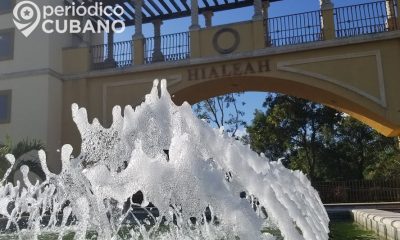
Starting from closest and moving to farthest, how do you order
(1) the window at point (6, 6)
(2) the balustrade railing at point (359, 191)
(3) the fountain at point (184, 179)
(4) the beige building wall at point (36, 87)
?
(3) the fountain at point (184, 179) < (4) the beige building wall at point (36, 87) < (1) the window at point (6, 6) < (2) the balustrade railing at point (359, 191)

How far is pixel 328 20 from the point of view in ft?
43.2

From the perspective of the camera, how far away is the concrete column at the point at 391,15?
41.9 feet

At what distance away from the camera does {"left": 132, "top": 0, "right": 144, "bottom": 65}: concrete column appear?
14.6 m

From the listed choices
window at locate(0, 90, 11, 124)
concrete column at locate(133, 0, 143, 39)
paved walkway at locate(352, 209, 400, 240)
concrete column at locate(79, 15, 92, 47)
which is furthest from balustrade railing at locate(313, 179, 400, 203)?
window at locate(0, 90, 11, 124)

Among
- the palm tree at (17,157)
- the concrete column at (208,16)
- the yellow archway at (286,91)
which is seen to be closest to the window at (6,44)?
the palm tree at (17,157)

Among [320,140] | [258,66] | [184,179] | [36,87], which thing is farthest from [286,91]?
[320,140]

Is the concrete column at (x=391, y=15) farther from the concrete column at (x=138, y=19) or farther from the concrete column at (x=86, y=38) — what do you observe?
the concrete column at (x=86, y=38)

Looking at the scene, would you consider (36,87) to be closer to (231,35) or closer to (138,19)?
(138,19)

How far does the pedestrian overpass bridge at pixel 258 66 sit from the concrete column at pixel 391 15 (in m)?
0.03

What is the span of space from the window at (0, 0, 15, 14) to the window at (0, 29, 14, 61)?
0.65 m

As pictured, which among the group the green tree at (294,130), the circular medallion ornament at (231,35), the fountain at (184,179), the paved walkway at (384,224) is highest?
the circular medallion ornament at (231,35)

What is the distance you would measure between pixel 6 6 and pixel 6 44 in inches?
49.0

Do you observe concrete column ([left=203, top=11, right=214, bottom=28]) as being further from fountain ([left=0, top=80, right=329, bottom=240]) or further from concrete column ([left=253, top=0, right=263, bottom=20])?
fountain ([left=0, top=80, right=329, bottom=240])

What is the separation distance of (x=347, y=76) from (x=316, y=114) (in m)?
10.6
